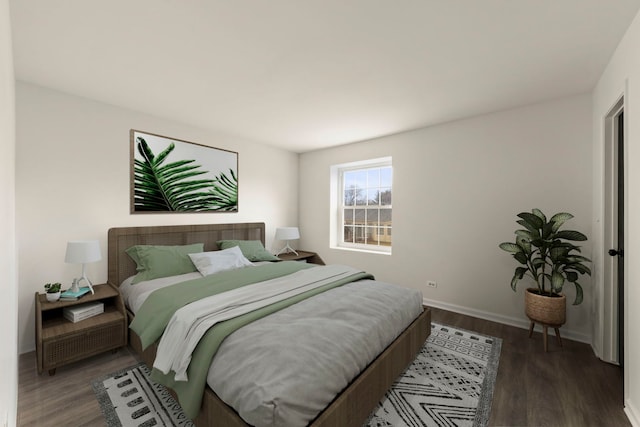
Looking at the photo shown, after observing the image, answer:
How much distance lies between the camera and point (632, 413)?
1628 millimetres

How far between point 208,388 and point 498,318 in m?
3.08

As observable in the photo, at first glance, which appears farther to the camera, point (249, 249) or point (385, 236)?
point (385, 236)

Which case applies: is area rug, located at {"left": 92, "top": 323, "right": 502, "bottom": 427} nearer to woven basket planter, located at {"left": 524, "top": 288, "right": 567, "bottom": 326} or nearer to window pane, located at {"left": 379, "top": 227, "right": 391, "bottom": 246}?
woven basket planter, located at {"left": 524, "top": 288, "right": 567, "bottom": 326}

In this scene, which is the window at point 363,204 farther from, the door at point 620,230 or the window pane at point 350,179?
the door at point 620,230

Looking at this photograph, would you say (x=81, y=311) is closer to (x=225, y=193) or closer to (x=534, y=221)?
(x=225, y=193)

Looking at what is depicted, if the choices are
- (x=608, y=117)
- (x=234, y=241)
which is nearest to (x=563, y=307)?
(x=608, y=117)

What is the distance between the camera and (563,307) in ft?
7.80

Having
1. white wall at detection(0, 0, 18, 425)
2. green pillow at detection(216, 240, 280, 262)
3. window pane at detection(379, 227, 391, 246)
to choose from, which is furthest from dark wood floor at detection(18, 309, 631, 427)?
window pane at detection(379, 227, 391, 246)

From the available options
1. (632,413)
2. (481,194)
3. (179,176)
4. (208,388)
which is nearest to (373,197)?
(481,194)

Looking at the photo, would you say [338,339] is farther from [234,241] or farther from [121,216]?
[121,216]

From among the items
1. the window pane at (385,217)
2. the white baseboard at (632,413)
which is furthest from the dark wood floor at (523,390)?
the window pane at (385,217)

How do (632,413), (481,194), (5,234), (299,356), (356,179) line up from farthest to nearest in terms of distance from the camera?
(356,179)
(481,194)
(632,413)
(299,356)
(5,234)

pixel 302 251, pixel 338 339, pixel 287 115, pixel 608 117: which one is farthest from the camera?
pixel 302 251

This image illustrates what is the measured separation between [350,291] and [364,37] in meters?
1.89
